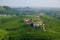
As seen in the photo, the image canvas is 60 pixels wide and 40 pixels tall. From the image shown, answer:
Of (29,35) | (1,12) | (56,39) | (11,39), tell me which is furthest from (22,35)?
(1,12)

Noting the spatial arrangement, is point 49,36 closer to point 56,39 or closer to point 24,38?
point 56,39

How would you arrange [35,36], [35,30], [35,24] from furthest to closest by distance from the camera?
[35,24] → [35,30] → [35,36]

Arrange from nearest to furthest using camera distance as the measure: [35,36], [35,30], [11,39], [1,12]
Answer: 1. [11,39]
2. [35,36]
3. [35,30]
4. [1,12]

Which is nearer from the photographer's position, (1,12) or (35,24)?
(35,24)

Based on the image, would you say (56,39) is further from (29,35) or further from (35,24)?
(35,24)

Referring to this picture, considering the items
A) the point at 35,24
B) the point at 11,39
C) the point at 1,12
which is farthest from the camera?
the point at 1,12

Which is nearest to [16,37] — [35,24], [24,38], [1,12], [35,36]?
[24,38]

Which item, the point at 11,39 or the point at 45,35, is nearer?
the point at 11,39

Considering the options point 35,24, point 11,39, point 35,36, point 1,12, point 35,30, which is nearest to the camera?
point 11,39
